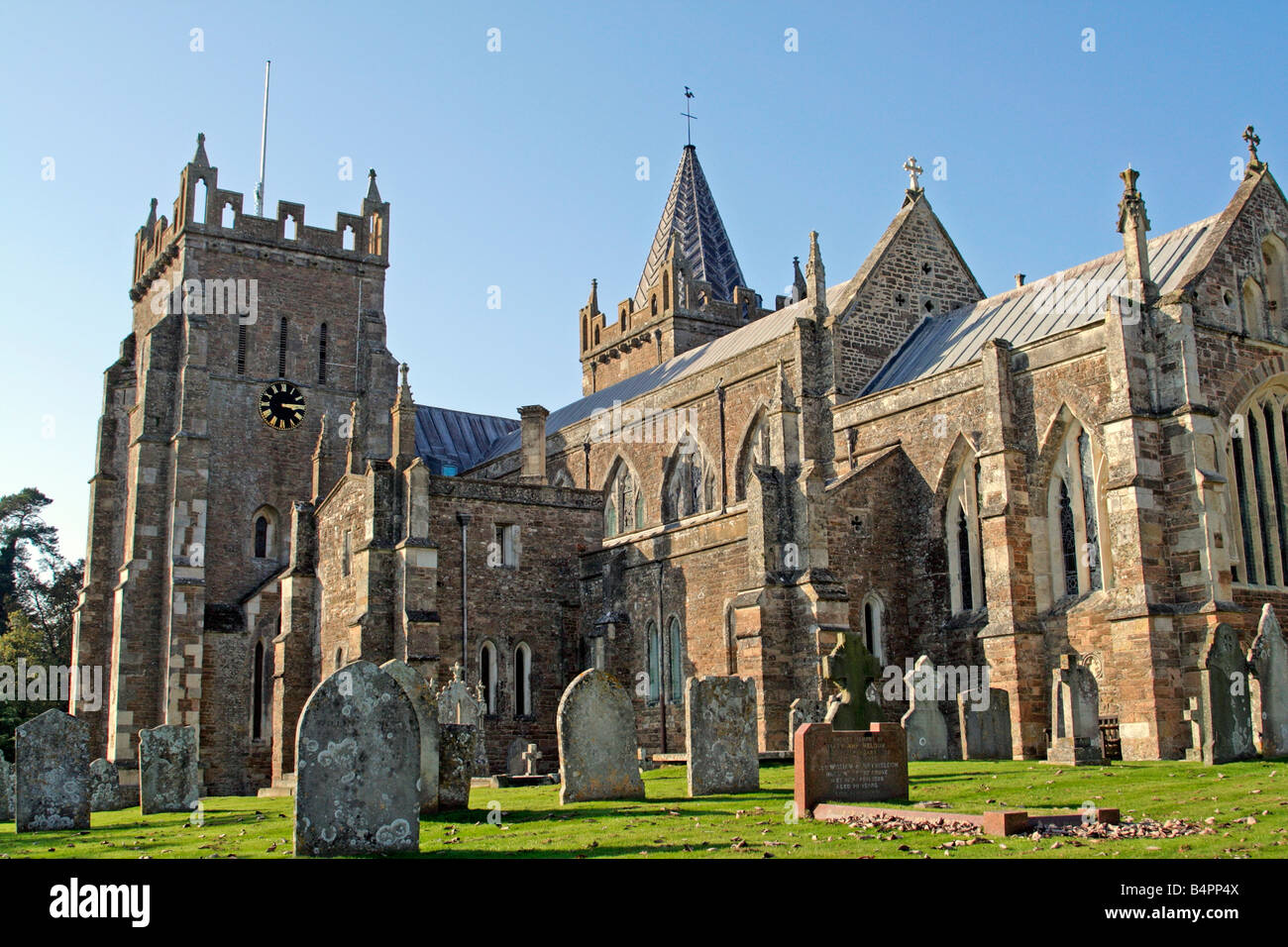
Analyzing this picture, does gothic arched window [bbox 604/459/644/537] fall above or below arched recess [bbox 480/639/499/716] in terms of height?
above

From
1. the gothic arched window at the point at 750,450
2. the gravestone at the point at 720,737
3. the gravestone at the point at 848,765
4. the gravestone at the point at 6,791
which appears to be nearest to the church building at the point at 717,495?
the gothic arched window at the point at 750,450

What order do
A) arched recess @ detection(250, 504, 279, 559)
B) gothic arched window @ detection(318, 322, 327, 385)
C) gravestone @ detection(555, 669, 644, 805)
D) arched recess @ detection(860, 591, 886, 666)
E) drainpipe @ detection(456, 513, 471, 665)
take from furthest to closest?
gothic arched window @ detection(318, 322, 327, 385), arched recess @ detection(250, 504, 279, 559), drainpipe @ detection(456, 513, 471, 665), arched recess @ detection(860, 591, 886, 666), gravestone @ detection(555, 669, 644, 805)

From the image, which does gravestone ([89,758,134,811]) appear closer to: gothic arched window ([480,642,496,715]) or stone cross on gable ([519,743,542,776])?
gothic arched window ([480,642,496,715])

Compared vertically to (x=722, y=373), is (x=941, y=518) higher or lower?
lower

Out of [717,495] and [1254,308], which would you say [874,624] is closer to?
[717,495]

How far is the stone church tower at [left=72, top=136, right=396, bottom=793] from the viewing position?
129 ft

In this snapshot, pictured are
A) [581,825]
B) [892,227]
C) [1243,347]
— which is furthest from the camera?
[892,227]

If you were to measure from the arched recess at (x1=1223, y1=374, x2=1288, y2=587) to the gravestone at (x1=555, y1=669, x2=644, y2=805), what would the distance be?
1426 centimetres

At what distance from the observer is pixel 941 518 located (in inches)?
1105

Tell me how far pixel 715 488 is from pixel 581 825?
75.6 ft

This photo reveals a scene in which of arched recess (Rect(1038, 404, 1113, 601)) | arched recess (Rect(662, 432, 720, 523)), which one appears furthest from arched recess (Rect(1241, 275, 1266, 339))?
arched recess (Rect(662, 432, 720, 523))
